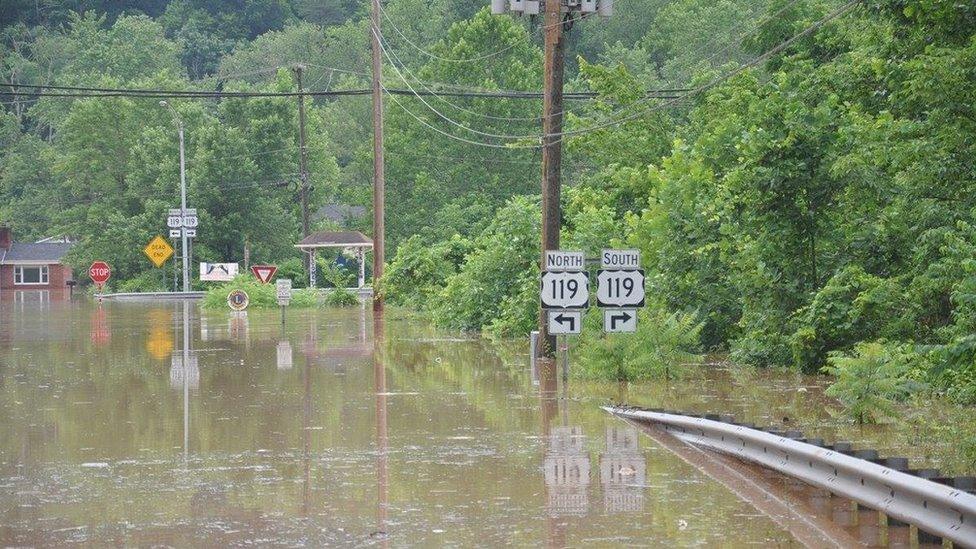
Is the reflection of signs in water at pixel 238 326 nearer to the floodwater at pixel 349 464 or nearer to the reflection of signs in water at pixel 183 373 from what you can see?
the reflection of signs in water at pixel 183 373

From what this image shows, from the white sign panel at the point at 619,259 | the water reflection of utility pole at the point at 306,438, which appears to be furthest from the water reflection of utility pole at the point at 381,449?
the white sign panel at the point at 619,259

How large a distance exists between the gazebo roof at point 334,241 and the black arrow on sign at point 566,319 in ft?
185

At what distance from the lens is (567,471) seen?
44.8 feet

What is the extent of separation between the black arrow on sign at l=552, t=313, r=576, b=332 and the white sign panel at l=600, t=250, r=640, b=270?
1.05 meters

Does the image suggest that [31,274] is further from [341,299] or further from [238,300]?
[238,300]

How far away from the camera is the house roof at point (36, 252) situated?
111 metres

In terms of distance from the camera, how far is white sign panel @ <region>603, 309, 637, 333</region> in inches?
830

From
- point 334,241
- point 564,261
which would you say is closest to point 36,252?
point 334,241

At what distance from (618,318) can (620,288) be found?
1.55 feet

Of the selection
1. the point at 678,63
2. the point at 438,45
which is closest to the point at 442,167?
the point at 438,45

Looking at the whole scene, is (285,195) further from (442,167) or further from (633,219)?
(633,219)

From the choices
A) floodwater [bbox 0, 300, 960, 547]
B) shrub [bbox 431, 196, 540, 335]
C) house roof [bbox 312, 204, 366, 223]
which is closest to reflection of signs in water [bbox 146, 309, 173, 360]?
floodwater [bbox 0, 300, 960, 547]

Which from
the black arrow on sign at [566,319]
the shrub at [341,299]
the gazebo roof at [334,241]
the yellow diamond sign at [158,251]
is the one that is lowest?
the shrub at [341,299]

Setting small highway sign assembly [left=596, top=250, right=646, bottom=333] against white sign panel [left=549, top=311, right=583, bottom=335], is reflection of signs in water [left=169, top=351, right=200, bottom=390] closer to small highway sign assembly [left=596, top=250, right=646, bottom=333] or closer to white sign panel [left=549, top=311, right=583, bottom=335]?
white sign panel [left=549, top=311, right=583, bottom=335]
